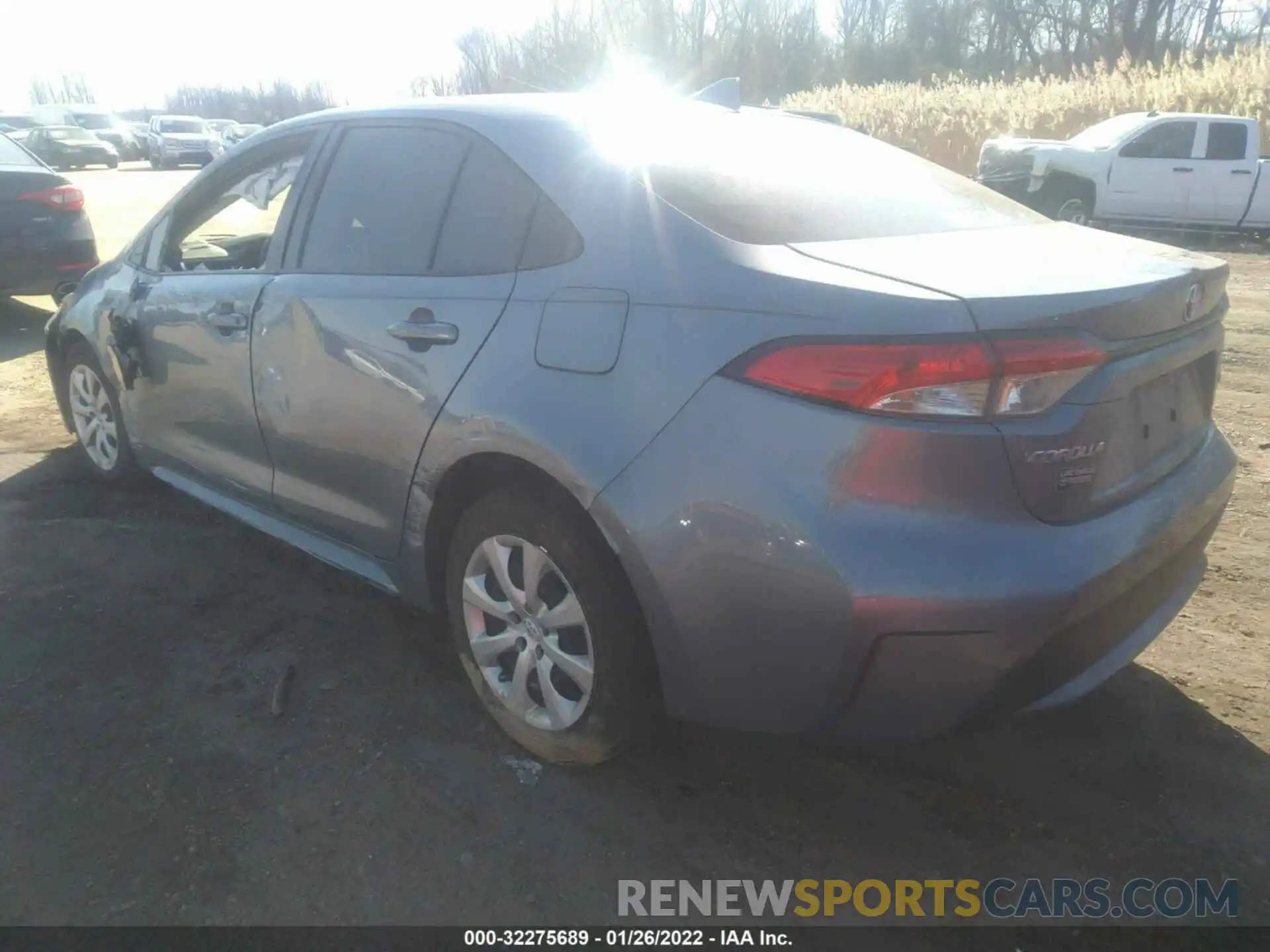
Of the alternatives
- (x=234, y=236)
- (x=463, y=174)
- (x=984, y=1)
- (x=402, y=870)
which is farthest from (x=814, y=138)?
(x=984, y=1)

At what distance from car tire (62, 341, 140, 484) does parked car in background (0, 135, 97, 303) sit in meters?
2.92

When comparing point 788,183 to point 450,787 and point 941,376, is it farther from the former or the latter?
point 450,787

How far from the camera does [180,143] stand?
105 feet

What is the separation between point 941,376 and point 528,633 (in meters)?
1.22

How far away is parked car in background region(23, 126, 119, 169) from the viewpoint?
3006cm

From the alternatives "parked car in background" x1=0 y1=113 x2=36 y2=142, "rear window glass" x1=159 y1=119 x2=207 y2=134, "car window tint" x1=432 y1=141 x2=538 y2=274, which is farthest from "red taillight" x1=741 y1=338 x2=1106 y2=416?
"rear window glass" x1=159 y1=119 x2=207 y2=134

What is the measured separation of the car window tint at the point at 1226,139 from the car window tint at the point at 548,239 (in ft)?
44.4

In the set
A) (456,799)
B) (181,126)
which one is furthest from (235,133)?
(456,799)

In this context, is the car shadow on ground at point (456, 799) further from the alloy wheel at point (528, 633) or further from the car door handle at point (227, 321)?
the car door handle at point (227, 321)

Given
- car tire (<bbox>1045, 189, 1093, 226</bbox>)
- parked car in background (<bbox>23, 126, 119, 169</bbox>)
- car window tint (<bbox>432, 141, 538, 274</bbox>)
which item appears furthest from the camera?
parked car in background (<bbox>23, 126, 119, 169</bbox>)

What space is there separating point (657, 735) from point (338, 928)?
81cm

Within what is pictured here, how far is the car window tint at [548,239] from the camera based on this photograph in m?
2.36

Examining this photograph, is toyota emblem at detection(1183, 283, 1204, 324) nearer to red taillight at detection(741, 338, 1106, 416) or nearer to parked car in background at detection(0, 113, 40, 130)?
red taillight at detection(741, 338, 1106, 416)

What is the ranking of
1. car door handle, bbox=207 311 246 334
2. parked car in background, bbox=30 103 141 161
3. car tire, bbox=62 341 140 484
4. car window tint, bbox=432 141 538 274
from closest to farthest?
car window tint, bbox=432 141 538 274, car door handle, bbox=207 311 246 334, car tire, bbox=62 341 140 484, parked car in background, bbox=30 103 141 161
